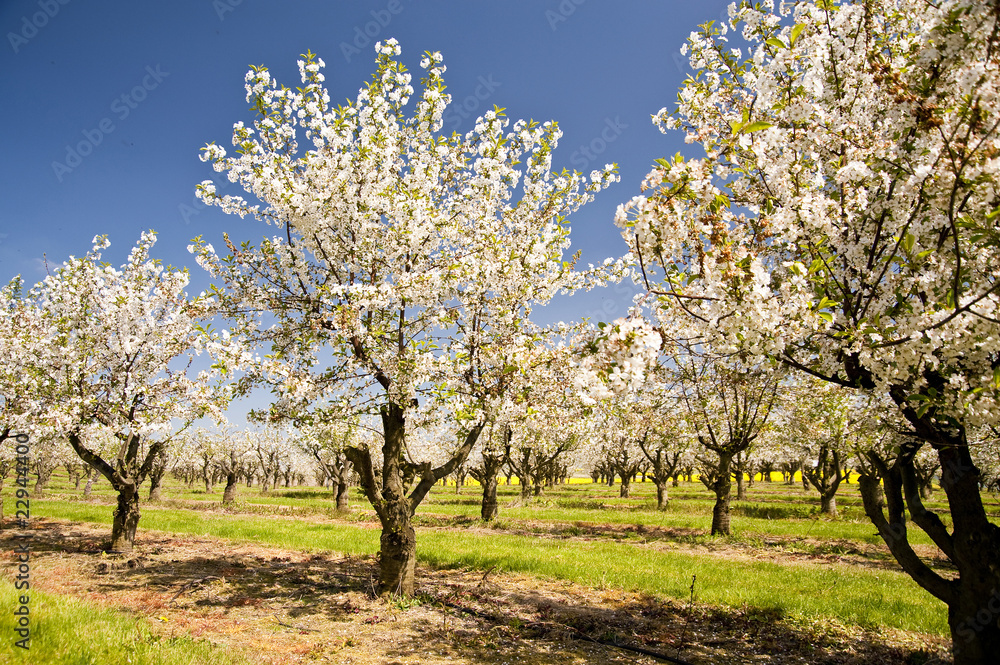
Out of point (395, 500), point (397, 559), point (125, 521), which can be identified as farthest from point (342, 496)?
point (395, 500)

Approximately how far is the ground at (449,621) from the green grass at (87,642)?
0.66 meters

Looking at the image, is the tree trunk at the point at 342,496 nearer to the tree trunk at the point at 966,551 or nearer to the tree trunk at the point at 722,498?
the tree trunk at the point at 722,498

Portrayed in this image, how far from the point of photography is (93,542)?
18.5 m

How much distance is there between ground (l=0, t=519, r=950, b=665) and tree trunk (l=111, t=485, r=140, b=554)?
1.47 meters

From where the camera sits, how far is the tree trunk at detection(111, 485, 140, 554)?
15858 mm

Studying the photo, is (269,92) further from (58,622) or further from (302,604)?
(302,604)

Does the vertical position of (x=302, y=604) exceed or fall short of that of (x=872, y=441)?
it falls short

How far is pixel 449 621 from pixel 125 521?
43.6ft

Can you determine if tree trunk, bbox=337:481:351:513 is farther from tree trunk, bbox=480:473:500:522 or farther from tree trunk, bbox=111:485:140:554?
tree trunk, bbox=111:485:140:554

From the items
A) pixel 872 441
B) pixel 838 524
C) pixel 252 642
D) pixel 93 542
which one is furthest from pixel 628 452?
pixel 252 642

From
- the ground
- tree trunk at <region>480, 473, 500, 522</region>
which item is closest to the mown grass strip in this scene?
the ground

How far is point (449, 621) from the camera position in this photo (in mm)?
9625

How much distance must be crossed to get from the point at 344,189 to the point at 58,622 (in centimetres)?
799

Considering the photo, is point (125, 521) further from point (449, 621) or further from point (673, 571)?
point (673, 571)
